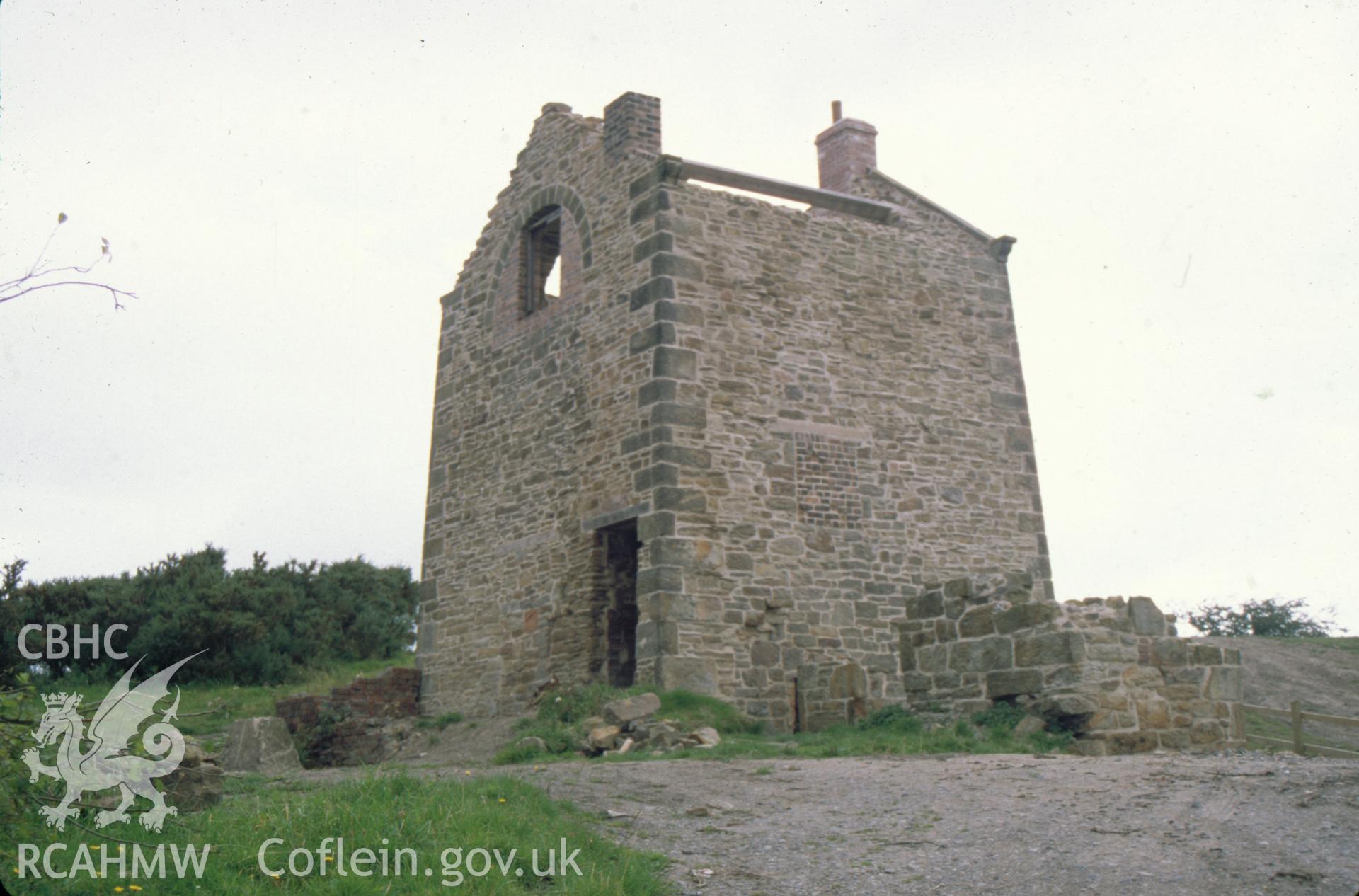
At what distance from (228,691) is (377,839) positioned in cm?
1284

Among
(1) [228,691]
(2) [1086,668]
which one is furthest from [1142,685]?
(1) [228,691]

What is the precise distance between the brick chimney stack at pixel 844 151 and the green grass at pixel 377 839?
1171 cm

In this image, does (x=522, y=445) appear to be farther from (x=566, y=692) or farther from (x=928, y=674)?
(x=928, y=674)

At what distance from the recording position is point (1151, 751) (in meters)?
9.31

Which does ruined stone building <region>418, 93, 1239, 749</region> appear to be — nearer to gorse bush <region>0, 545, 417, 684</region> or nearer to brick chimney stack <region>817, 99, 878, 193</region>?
brick chimney stack <region>817, 99, 878, 193</region>

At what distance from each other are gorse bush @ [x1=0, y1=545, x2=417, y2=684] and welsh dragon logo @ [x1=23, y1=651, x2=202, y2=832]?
38.9ft

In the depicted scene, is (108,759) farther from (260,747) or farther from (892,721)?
(892,721)

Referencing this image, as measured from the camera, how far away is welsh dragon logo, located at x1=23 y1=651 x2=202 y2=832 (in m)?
5.77

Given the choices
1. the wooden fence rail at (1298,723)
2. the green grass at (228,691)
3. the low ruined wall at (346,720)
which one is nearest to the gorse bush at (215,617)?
the green grass at (228,691)

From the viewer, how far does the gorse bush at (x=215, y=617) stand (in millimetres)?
18750

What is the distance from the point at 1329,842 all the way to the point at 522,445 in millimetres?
11023

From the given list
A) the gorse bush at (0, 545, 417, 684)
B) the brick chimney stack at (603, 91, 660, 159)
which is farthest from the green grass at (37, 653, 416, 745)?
the brick chimney stack at (603, 91, 660, 159)

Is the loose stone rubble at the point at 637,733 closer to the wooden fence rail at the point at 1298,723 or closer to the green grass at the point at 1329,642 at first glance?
the wooden fence rail at the point at 1298,723

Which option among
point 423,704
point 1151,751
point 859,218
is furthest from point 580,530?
point 1151,751
